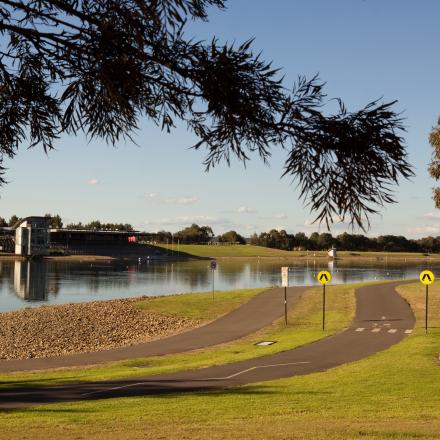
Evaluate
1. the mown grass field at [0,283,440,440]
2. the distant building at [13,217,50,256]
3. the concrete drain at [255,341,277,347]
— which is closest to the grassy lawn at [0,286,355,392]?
the concrete drain at [255,341,277,347]

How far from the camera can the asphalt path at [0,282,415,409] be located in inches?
603

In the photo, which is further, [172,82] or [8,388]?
[8,388]

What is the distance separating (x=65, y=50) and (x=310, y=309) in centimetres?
3497

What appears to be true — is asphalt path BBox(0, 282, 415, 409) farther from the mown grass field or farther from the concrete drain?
the concrete drain

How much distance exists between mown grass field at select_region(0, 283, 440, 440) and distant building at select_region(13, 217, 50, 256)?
15742cm

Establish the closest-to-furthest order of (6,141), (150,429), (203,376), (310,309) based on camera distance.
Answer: (6,141), (150,429), (203,376), (310,309)

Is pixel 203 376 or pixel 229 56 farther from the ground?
pixel 229 56

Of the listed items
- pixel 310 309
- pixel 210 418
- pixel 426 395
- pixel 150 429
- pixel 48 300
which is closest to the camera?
pixel 150 429

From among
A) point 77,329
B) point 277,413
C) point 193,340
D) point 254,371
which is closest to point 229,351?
point 193,340

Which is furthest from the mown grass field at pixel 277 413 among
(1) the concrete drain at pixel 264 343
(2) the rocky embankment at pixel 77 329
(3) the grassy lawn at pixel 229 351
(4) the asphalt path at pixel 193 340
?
(2) the rocky embankment at pixel 77 329

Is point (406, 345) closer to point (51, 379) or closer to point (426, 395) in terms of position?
point (426, 395)

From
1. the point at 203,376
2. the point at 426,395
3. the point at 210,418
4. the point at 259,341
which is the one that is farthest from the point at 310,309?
the point at 210,418

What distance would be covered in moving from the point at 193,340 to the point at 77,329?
921 cm

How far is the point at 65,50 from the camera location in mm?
6316
